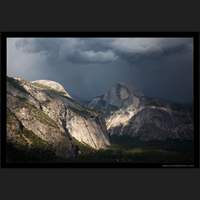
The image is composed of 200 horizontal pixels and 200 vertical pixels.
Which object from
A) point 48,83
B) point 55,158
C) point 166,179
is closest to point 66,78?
point 48,83

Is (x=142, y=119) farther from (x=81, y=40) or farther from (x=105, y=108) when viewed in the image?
(x=81, y=40)

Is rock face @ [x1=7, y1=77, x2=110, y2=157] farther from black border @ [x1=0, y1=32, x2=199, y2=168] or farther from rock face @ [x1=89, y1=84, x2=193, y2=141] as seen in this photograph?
rock face @ [x1=89, y1=84, x2=193, y2=141]

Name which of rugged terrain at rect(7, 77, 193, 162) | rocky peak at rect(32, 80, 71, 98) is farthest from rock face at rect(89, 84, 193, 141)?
rocky peak at rect(32, 80, 71, 98)

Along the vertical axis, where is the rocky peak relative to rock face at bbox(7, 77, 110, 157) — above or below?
above

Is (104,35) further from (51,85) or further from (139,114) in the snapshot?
(139,114)

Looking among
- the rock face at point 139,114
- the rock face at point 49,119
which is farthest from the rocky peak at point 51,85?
the rock face at point 139,114

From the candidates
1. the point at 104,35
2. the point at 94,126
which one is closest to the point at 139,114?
the point at 94,126
